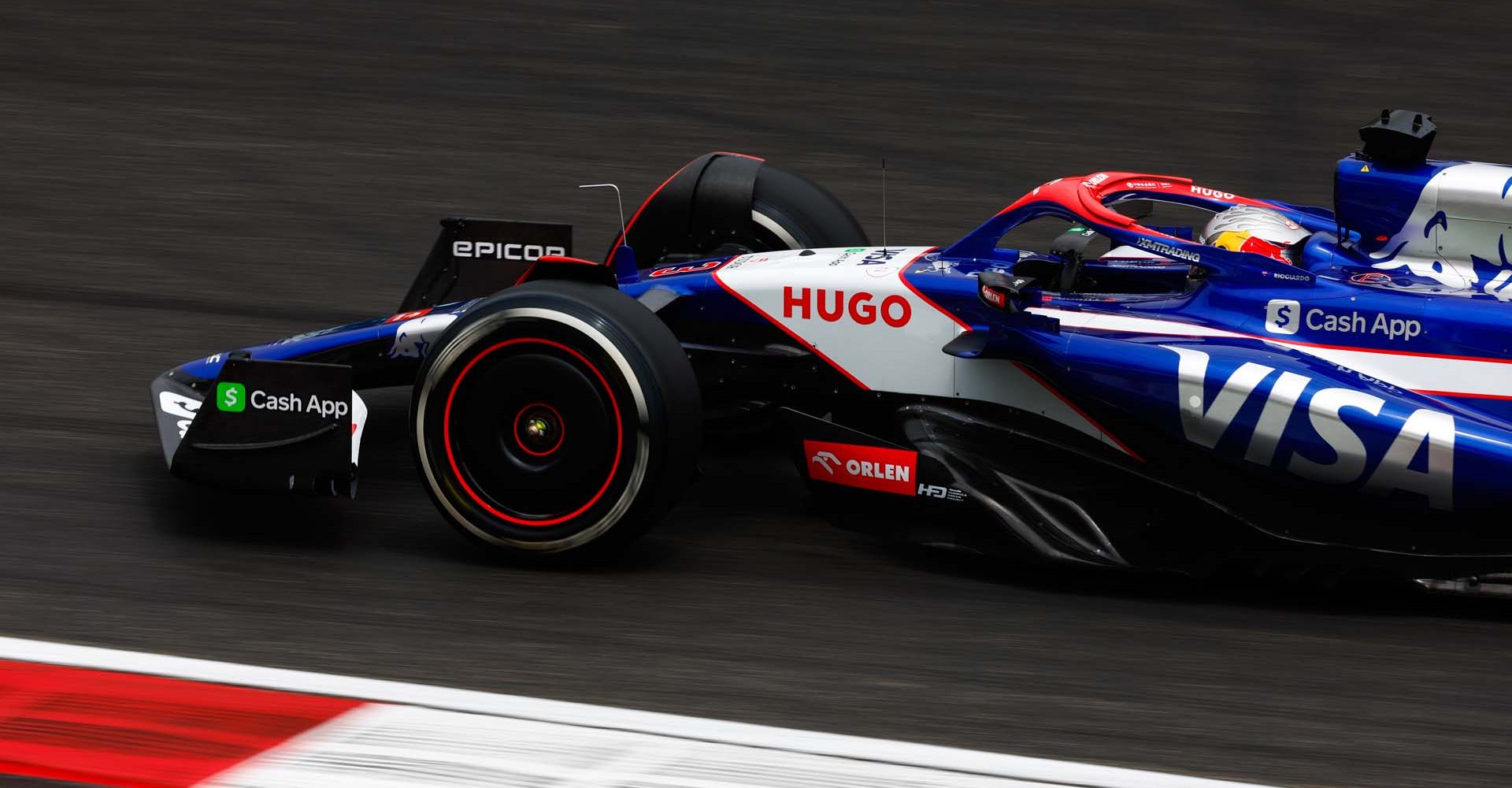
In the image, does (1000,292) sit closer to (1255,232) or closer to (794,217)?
(1255,232)

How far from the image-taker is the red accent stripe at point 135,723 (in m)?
3.71

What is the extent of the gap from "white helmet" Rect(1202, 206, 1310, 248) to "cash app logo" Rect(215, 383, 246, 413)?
10.0ft

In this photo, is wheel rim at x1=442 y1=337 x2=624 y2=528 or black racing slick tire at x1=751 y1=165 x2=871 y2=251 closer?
wheel rim at x1=442 y1=337 x2=624 y2=528

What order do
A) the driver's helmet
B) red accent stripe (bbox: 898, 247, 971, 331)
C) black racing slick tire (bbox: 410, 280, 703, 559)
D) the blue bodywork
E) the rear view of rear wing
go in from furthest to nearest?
the driver's helmet → red accent stripe (bbox: 898, 247, 971, 331) → the rear view of rear wing → black racing slick tire (bbox: 410, 280, 703, 559) → the blue bodywork

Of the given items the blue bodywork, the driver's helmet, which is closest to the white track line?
the blue bodywork

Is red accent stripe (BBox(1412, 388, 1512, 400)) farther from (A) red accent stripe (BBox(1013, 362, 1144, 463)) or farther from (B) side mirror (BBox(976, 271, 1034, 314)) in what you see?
(B) side mirror (BBox(976, 271, 1034, 314))

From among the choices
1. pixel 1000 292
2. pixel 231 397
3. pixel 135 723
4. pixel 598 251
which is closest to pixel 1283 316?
pixel 1000 292

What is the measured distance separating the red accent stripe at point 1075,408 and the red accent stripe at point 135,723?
2.19m

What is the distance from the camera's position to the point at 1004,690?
14.0 feet

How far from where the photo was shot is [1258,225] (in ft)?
18.0

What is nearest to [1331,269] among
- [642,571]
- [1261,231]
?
[1261,231]

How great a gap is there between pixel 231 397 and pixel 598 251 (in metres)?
3.52

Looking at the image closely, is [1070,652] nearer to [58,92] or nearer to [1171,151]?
[1171,151]

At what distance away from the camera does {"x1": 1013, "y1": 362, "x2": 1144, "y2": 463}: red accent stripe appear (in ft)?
16.1
